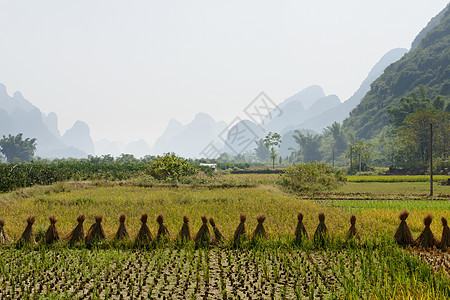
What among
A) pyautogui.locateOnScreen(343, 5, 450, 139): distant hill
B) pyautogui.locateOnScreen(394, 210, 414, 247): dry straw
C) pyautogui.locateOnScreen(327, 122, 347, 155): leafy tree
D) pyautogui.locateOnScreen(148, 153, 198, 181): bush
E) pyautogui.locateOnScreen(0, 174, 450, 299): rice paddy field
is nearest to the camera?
pyautogui.locateOnScreen(0, 174, 450, 299): rice paddy field

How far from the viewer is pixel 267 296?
4.78m

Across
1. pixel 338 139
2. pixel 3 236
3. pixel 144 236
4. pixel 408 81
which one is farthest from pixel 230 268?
pixel 408 81

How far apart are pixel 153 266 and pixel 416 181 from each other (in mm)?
28094

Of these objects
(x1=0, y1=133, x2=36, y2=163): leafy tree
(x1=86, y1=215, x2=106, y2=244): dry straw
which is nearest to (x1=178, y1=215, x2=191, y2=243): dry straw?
(x1=86, y1=215, x2=106, y2=244): dry straw

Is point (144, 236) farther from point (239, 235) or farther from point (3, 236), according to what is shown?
point (3, 236)

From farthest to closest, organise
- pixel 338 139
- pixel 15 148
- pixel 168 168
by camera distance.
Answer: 1. pixel 15 148
2. pixel 338 139
3. pixel 168 168

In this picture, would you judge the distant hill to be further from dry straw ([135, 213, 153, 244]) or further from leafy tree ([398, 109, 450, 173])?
dry straw ([135, 213, 153, 244])

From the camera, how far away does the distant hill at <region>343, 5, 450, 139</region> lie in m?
77.5

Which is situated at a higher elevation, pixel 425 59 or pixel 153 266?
pixel 425 59

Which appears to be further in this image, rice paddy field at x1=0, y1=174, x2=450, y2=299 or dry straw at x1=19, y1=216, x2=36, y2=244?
dry straw at x1=19, y1=216, x2=36, y2=244

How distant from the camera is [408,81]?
8200 centimetres

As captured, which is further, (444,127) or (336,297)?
(444,127)

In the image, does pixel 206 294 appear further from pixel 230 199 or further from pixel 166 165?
pixel 166 165

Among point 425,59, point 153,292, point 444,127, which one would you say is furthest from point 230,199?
point 425,59
